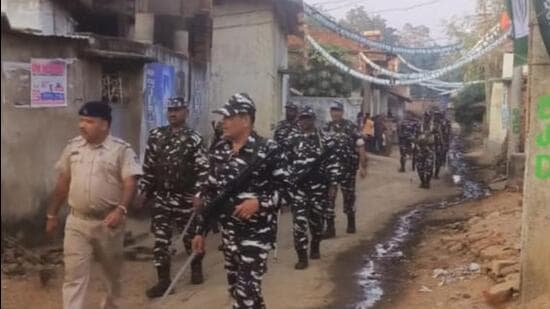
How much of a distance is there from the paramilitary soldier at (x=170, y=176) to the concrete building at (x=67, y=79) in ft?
4.37

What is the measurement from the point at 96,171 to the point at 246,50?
14466 millimetres

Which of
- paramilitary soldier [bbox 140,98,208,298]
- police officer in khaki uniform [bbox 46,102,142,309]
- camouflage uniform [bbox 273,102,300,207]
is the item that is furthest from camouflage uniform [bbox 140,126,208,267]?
police officer in khaki uniform [bbox 46,102,142,309]

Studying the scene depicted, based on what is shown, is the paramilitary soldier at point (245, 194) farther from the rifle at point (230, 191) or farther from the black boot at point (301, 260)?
the black boot at point (301, 260)

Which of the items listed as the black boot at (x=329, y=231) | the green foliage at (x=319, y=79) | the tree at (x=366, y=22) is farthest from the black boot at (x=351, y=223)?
the tree at (x=366, y=22)

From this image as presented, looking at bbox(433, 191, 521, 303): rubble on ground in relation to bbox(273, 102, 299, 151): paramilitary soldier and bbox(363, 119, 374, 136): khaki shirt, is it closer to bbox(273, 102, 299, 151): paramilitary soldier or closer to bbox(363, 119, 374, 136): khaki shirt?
bbox(273, 102, 299, 151): paramilitary soldier

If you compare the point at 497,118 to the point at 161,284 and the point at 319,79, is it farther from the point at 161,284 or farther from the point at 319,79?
the point at 161,284

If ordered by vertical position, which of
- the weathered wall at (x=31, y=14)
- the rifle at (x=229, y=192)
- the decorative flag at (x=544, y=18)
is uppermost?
the weathered wall at (x=31, y=14)

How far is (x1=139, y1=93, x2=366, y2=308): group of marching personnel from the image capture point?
543cm

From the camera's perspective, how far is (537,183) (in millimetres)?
6469

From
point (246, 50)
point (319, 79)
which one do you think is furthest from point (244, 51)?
point (319, 79)

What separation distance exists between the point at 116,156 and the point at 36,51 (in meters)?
3.59

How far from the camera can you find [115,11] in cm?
1212

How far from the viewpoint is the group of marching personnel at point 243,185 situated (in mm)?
5430

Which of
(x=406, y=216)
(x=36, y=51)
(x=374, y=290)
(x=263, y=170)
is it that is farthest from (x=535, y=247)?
(x=406, y=216)
